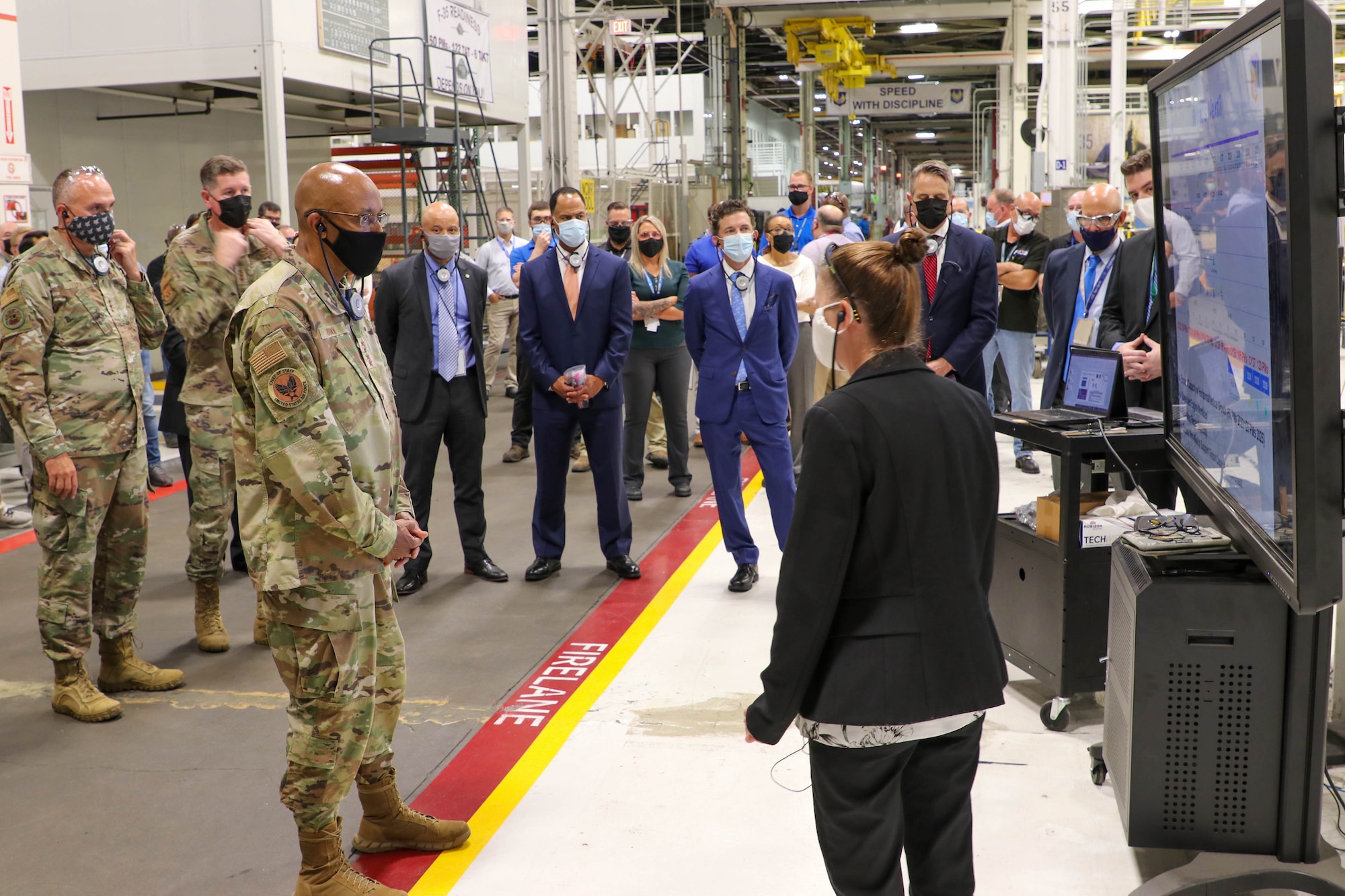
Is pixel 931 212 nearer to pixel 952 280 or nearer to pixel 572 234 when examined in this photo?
pixel 952 280

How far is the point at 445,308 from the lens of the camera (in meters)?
5.73

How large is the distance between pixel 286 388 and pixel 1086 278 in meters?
4.56

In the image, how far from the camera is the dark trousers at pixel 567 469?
5.99 metres

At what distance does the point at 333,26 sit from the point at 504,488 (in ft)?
18.3

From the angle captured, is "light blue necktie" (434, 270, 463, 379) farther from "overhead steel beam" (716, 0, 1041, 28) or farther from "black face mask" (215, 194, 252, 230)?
"overhead steel beam" (716, 0, 1041, 28)

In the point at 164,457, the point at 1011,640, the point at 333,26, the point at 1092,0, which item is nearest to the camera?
the point at 1011,640

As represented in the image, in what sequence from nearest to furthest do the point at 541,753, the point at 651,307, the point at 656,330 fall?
the point at 541,753, the point at 651,307, the point at 656,330

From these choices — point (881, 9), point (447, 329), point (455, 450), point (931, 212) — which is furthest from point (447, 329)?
point (881, 9)

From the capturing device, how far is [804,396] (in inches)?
331

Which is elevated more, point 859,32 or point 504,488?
point 859,32

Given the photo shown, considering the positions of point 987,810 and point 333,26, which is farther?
point 333,26

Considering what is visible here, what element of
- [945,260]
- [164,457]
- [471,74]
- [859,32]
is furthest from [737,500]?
[859,32]

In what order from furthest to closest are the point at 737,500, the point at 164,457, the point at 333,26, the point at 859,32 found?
the point at 859,32 → the point at 333,26 → the point at 164,457 → the point at 737,500

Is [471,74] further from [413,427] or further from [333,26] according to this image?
[413,427]
